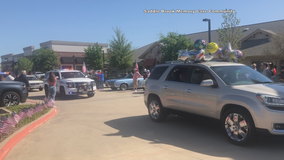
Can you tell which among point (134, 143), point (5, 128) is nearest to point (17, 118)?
point (5, 128)

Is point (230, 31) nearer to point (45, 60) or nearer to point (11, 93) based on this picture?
point (11, 93)

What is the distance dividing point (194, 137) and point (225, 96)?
1.36 meters

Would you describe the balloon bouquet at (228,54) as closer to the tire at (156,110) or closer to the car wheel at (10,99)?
the tire at (156,110)

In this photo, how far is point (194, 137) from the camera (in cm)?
605

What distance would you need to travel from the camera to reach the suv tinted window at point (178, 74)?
22.2ft

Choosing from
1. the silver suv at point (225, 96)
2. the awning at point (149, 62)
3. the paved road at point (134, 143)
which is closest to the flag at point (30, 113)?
the paved road at point (134, 143)

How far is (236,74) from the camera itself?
19.4ft

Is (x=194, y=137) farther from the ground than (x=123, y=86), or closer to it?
closer to it

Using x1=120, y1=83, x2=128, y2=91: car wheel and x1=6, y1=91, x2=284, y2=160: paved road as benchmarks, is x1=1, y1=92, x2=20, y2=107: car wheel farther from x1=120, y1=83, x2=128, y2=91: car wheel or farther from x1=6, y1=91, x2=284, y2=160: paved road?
x1=120, y1=83, x2=128, y2=91: car wheel

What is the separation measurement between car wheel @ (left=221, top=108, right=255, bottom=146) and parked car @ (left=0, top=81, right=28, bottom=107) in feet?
30.7

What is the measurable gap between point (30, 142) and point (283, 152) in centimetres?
555

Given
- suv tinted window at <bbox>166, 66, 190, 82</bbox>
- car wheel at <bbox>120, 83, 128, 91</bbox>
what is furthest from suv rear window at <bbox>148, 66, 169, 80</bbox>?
car wheel at <bbox>120, 83, 128, 91</bbox>

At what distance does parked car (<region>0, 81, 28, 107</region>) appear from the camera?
10836 millimetres

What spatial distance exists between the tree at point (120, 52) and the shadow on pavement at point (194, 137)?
979 inches
